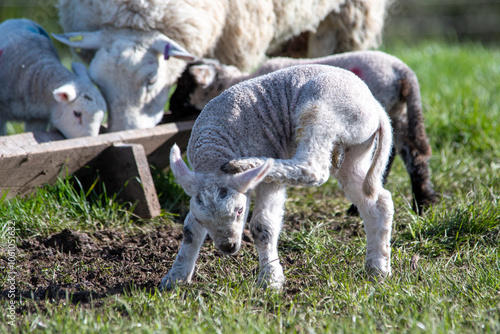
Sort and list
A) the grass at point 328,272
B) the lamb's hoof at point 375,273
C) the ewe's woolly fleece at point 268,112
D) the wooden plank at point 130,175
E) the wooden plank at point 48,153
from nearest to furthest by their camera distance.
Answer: the grass at point 328,272 → the ewe's woolly fleece at point 268,112 → the lamb's hoof at point 375,273 → the wooden plank at point 48,153 → the wooden plank at point 130,175

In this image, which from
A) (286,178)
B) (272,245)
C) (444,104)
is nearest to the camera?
(286,178)

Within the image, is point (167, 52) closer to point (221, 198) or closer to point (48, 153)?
point (48, 153)

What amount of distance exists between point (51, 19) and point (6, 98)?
34.9 ft

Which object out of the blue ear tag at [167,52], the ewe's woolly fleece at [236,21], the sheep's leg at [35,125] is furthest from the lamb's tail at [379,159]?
the sheep's leg at [35,125]

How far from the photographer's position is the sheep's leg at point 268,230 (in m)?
2.29

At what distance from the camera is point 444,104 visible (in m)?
5.31

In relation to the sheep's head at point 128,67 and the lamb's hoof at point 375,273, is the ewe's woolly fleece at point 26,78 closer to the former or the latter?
the sheep's head at point 128,67

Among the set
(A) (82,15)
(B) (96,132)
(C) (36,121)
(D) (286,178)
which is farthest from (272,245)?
(A) (82,15)

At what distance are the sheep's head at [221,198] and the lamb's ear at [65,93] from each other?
165 cm

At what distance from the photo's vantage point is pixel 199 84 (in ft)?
12.8

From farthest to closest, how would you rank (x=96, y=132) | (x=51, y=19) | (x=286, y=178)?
(x=51, y=19), (x=96, y=132), (x=286, y=178)

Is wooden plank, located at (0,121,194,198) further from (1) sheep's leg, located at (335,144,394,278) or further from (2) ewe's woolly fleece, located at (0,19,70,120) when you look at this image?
(1) sheep's leg, located at (335,144,394,278)

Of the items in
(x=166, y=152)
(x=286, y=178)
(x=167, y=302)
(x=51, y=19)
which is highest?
(x=286, y=178)

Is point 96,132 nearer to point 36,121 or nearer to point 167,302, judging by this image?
point 36,121
